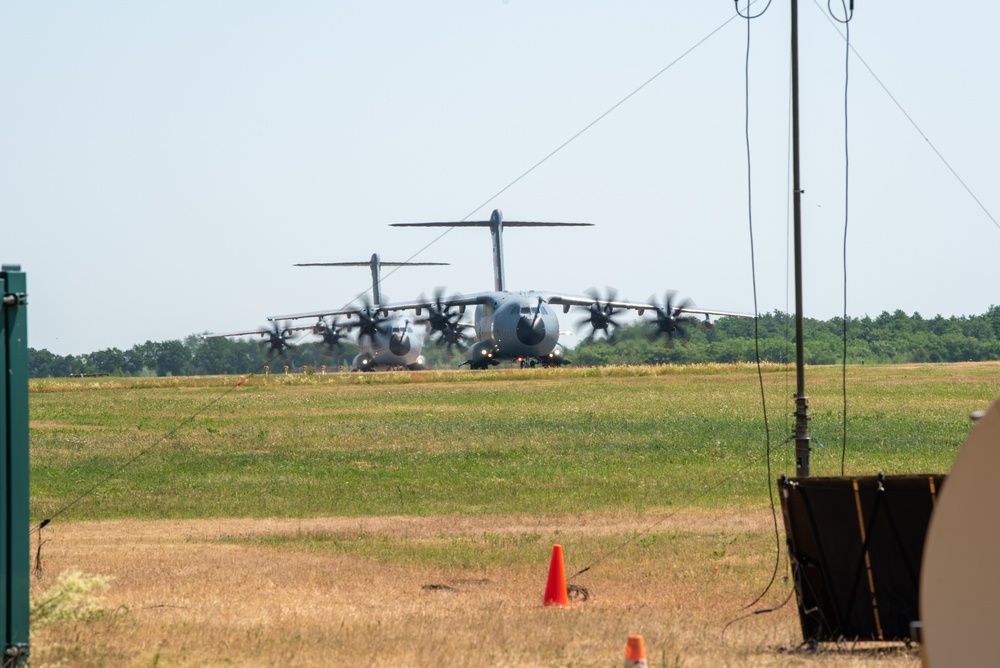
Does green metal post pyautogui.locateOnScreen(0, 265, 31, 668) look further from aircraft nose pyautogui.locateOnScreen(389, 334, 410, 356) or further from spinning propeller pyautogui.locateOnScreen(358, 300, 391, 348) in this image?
aircraft nose pyautogui.locateOnScreen(389, 334, 410, 356)

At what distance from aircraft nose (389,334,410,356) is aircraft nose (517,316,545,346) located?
17.5 metres

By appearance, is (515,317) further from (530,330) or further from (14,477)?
(14,477)

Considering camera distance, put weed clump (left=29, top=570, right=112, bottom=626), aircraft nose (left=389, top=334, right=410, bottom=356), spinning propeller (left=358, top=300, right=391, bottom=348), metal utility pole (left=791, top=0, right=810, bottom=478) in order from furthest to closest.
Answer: aircraft nose (left=389, top=334, right=410, bottom=356), spinning propeller (left=358, top=300, right=391, bottom=348), metal utility pole (left=791, top=0, right=810, bottom=478), weed clump (left=29, top=570, right=112, bottom=626)

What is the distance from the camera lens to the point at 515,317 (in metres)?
65.1

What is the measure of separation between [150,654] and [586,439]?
22.0 metres

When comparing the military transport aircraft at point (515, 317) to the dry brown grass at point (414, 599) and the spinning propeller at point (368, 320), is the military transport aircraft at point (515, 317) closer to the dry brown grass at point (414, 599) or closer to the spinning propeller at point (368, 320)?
the spinning propeller at point (368, 320)

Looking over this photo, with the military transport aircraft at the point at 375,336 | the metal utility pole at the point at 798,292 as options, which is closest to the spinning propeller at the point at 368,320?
the military transport aircraft at the point at 375,336

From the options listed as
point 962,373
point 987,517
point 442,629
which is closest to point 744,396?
point 962,373

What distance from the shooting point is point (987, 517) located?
18.1 ft

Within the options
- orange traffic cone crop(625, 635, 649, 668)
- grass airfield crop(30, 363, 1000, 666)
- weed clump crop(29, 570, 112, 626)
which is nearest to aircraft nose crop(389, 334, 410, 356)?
grass airfield crop(30, 363, 1000, 666)

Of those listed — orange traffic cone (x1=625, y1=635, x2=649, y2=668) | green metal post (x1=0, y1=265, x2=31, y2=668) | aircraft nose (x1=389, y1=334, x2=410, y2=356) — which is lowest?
orange traffic cone (x1=625, y1=635, x2=649, y2=668)

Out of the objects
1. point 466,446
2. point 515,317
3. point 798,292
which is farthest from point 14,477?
point 515,317

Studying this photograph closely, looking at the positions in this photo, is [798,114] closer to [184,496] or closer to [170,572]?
[170,572]

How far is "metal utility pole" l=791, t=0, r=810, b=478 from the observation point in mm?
12836
